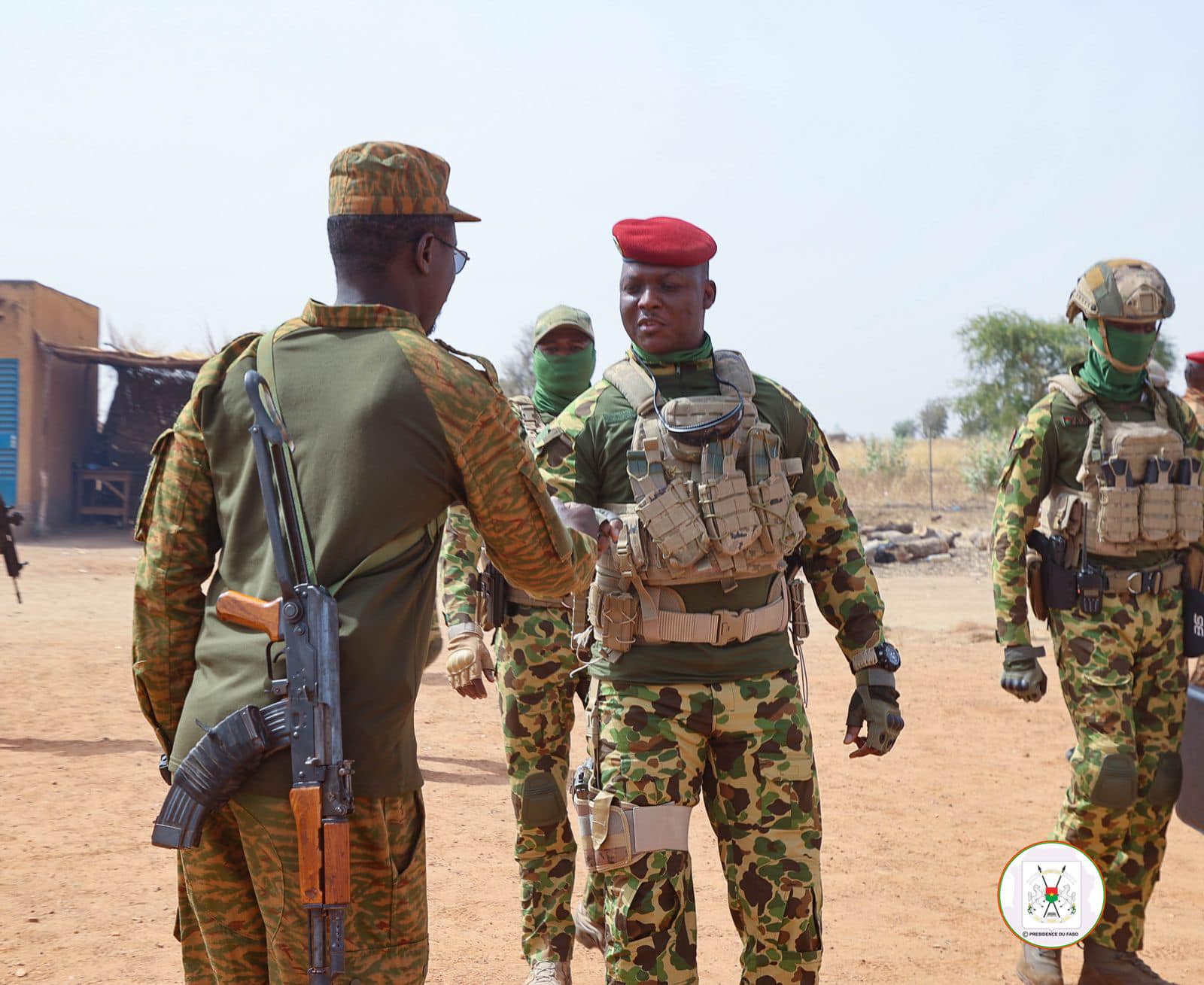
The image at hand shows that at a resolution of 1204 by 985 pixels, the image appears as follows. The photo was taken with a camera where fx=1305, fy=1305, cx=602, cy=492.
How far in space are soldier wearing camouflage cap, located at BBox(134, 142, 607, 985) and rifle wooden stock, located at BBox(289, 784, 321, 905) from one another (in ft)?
0.24

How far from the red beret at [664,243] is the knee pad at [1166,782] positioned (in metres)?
2.57

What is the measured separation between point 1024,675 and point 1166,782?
62 centimetres

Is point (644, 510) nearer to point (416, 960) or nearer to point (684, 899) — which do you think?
point (684, 899)

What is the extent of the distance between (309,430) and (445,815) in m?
5.03

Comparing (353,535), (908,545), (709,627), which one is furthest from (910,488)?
(353,535)

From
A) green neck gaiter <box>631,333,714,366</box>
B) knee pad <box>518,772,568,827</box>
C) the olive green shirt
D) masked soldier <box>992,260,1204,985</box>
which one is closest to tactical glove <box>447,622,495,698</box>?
knee pad <box>518,772,568,827</box>

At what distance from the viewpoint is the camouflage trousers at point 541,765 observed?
4715 millimetres

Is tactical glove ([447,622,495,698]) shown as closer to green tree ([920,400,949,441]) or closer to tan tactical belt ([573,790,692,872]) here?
tan tactical belt ([573,790,692,872])

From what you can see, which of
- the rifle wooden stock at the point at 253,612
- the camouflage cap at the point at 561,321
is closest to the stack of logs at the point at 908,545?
the camouflage cap at the point at 561,321

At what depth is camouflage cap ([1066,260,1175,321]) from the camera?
4891 millimetres

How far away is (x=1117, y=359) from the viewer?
16.3ft

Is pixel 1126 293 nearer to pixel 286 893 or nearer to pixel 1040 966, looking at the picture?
pixel 1040 966

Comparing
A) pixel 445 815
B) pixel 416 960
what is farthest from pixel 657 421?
pixel 445 815

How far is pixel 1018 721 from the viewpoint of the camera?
9.81 meters
